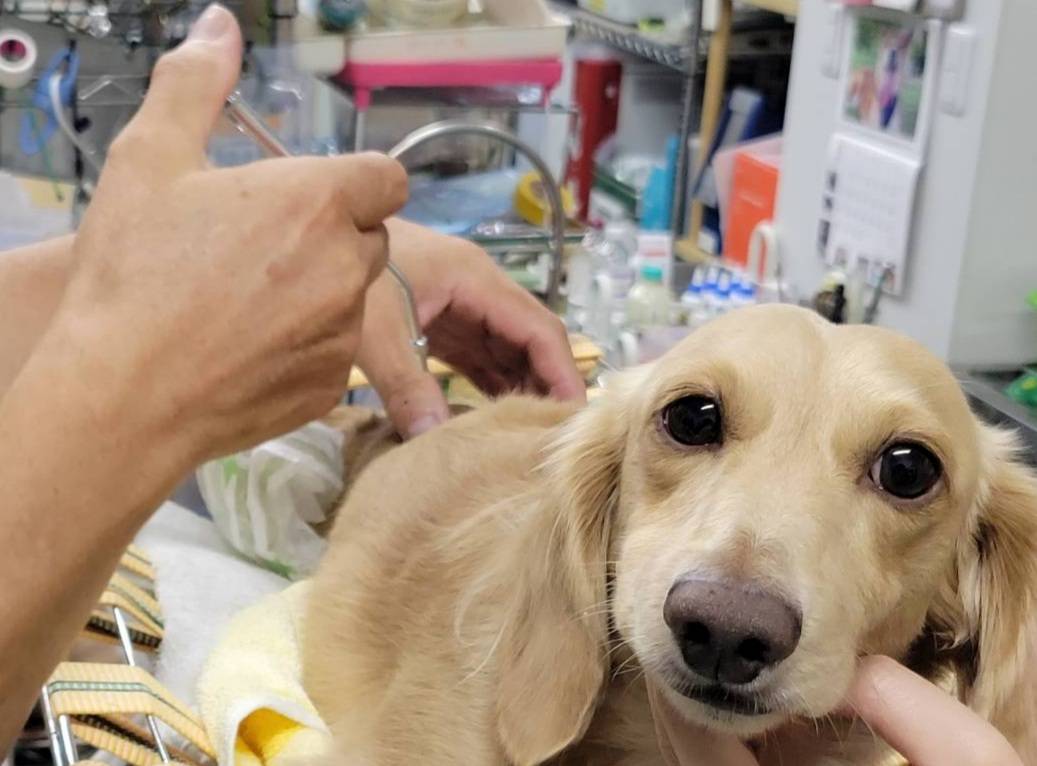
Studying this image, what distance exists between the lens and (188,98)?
74 cm

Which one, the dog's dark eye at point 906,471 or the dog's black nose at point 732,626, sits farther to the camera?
the dog's dark eye at point 906,471

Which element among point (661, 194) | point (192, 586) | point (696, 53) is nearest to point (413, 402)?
point (192, 586)

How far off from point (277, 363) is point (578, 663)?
0.31m

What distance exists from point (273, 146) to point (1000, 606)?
645 millimetres

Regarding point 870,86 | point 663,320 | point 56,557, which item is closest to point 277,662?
point 56,557

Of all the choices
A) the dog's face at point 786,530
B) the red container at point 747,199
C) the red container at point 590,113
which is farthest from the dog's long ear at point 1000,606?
the red container at point 590,113

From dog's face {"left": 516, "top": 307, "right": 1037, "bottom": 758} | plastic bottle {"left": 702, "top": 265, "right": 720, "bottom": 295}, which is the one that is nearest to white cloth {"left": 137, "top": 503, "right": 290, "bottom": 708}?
dog's face {"left": 516, "top": 307, "right": 1037, "bottom": 758}

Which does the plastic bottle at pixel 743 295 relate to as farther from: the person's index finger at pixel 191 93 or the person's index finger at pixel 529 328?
the person's index finger at pixel 191 93

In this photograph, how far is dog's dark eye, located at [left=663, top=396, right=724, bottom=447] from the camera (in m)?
0.81

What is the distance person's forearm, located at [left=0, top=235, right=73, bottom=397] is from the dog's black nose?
0.56 m

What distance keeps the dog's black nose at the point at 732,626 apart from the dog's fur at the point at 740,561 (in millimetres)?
14

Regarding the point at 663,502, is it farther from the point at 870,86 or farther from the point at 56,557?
the point at 870,86

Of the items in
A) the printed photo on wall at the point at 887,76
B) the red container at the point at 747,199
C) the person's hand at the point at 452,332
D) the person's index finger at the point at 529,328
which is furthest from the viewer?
the red container at the point at 747,199

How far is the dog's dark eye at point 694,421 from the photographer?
0.81 m
